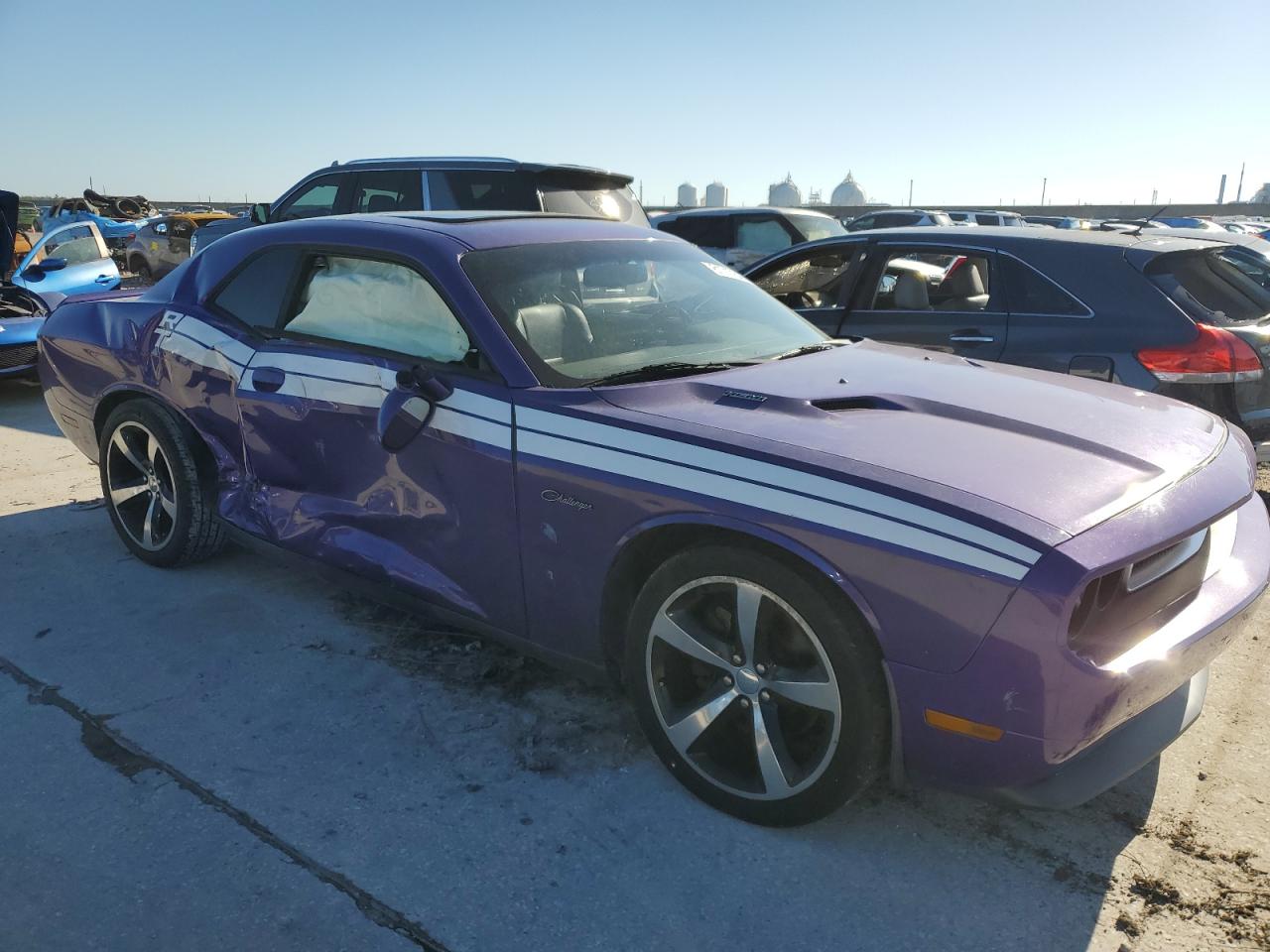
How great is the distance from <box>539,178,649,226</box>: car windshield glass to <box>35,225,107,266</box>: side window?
242 inches

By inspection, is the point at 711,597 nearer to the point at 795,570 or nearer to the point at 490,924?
the point at 795,570

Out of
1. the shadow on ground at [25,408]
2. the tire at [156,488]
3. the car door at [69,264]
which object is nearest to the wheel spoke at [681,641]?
the tire at [156,488]

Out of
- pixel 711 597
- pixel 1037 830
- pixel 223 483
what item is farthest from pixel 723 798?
pixel 223 483

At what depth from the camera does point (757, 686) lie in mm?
2520

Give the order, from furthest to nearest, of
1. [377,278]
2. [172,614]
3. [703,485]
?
[172,614]
[377,278]
[703,485]

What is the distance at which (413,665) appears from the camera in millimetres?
3488

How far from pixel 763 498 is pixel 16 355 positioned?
26.8ft

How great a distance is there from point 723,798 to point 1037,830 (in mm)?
851

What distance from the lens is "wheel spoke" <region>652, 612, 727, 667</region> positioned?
2568 mm

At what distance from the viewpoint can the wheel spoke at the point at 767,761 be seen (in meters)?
2.50

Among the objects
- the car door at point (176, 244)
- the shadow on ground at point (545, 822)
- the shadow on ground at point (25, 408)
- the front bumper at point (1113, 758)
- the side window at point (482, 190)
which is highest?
the side window at point (482, 190)

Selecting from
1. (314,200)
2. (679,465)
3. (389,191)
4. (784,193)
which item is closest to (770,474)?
(679,465)

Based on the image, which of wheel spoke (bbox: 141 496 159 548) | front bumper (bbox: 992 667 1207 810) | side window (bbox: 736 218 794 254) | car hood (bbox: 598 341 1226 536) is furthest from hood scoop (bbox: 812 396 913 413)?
side window (bbox: 736 218 794 254)

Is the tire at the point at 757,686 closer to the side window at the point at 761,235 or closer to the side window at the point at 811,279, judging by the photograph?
the side window at the point at 811,279
